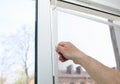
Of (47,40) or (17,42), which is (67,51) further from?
(17,42)

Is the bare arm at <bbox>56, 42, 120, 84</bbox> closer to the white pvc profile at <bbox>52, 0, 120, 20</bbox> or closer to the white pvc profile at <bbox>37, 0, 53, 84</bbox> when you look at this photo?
the white pvc profile at <bbox>37, 0, 53, 84</bbox>

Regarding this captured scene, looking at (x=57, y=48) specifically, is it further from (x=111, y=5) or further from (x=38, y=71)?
(x=111, y=5)

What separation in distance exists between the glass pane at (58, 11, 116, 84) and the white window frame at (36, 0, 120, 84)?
0.08 metres

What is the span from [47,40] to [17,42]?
0.62ft

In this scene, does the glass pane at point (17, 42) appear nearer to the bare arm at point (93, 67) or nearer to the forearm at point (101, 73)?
the bare arm at point (93, 67)

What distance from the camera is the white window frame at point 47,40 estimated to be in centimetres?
129

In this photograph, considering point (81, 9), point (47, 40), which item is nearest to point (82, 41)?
point (81, 9)

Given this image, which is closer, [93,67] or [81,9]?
[93,67]

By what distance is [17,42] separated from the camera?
51.6 inches

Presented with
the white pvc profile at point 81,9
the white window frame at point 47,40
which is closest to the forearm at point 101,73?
the white window frame at point 47,40

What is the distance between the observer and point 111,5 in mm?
1721

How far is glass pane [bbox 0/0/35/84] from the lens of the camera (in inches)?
48.9

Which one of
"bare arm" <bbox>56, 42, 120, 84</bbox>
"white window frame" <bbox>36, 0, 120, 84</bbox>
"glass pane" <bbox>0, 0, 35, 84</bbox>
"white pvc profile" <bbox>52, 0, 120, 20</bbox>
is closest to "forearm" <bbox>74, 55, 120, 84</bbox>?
"bare arm" <bbox>56, 42, 120, 84</bbox>

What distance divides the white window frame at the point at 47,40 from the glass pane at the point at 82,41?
77 millimetres
